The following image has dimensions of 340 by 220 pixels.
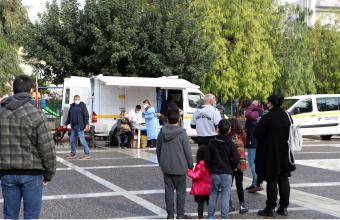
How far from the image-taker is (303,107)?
2186cm

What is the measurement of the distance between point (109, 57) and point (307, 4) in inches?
1581

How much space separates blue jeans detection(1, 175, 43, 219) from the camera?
4648mm

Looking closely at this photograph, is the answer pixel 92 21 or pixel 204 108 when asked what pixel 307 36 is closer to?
pixel 92 21

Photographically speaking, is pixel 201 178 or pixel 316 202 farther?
pixel 316 202

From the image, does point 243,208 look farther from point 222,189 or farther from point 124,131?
point 124,131

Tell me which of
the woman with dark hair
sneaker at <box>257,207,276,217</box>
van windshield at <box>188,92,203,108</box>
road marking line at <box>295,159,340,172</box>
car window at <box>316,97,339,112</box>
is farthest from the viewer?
car window at <box>316,97,339,112</box>

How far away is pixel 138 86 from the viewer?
1958cm

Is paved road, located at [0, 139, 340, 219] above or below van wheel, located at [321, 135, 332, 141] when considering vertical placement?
below

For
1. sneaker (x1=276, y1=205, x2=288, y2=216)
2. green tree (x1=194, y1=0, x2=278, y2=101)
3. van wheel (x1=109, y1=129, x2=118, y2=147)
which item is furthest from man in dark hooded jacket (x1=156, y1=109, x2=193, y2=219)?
green tree (x1=194, y1=0, x2=278, y2=101)

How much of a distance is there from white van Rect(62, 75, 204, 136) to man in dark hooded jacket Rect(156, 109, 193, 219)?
11.7 metres

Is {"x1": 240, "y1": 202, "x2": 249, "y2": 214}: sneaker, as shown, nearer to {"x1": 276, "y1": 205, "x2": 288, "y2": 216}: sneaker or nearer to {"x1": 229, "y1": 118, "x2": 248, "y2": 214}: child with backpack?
{"x1": 229, "y1": 118, "x2": 248, "y2": 214}: child with backpack

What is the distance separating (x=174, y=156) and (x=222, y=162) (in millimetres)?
652

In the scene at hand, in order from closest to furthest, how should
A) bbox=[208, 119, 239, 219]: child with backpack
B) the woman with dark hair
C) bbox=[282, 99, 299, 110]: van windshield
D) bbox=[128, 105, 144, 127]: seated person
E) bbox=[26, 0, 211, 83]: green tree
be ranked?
bbox=[208, 119, 239, 219]: child with backpack, the woman with dark hair, bbox=[128, 105, 144, 127]: seated person, bbox=[282, 99, 299, 110]: van windshield, bbox=[26, 0, 211, 83]: green tree

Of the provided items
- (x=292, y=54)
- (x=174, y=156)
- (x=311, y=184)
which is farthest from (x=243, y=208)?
(x=292, y=54)
